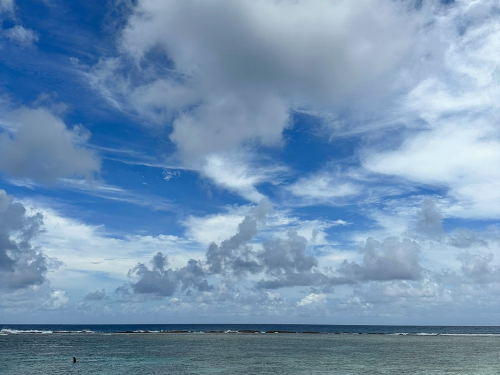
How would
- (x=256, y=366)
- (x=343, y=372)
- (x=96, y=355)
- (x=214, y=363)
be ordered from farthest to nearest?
(x=96, y=355) < (x=214, y=363) < (x=256, y=366) < (x=343, y=372)

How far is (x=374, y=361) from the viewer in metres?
81.5

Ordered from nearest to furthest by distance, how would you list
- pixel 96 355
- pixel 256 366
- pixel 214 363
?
pixel 256 366 → pixel 214 363 → pixel 96 355

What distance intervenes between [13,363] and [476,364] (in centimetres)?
9248

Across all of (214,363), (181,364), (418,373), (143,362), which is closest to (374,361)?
(418,373)

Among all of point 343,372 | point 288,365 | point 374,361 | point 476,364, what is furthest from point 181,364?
point 476,364

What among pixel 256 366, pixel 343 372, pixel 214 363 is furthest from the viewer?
pixel 214 363

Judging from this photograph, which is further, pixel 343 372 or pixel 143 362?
pixel 143 362

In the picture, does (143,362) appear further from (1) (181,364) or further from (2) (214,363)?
(2) (214,363)

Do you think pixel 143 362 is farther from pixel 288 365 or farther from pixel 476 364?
pixel 476 364

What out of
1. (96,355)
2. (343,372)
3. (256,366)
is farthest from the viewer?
(96,355)

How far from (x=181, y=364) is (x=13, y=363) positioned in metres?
34.5

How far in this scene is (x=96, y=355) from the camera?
3696 inches

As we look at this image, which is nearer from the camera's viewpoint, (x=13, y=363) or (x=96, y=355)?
(x=13, y=363)

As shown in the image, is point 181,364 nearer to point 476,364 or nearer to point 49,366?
point 49,366
